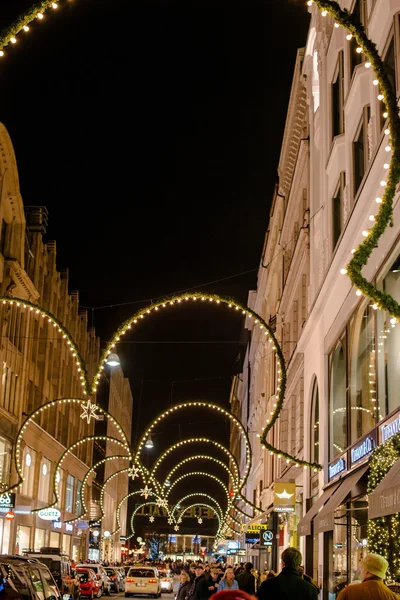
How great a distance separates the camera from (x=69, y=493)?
6812 cm

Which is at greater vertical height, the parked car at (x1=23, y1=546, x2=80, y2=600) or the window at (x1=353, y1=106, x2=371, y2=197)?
the window at (x1=353, y1=106, x2=371, y2=197)

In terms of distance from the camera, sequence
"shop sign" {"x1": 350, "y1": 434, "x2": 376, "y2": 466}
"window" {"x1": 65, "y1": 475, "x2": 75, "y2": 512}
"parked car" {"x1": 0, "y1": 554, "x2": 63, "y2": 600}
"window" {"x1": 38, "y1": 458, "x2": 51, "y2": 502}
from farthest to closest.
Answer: "window" {"x1": 65, "y1": 475, "x2": 75, "y2": 512}
"window" {"x1": 38, "y1": 458, "x2": 51, "y2": 502}
"shop sign" {"x1": 350, "y1": 434, "x2": 376, "y2": 466}
"parked car" {"x1": 0, "y1": 554, "x2": 63, "y2": 600}

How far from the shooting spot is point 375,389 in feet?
62.3

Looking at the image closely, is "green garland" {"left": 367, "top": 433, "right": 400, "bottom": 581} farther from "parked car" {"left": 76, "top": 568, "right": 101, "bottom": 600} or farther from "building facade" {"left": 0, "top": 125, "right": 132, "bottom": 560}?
"parked car" {"left": 76, "top": 568, "right": 101, "bottom": 600}

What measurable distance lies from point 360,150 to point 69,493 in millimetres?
51154

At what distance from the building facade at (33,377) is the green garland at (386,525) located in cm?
2249

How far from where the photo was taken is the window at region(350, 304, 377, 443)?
1952 cm

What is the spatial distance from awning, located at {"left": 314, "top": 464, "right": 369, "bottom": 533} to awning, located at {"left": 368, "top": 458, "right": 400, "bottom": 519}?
13.5 feet

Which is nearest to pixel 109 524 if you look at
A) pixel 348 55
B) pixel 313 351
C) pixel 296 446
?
pixel 296 446

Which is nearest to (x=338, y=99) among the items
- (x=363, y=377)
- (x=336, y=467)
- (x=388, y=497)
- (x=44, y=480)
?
(x=363, y=377)

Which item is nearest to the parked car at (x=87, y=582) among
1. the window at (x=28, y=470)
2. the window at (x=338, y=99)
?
the window at (x=28, y=470)

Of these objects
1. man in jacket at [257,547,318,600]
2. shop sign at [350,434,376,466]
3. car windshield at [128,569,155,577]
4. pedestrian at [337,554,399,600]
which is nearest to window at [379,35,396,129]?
shop sign at [350,434,376,466]

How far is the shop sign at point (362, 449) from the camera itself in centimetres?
1845

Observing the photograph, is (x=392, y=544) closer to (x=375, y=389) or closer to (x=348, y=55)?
(x=375, y=389)
